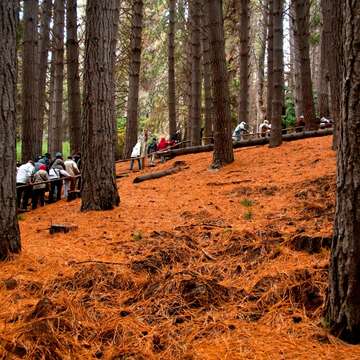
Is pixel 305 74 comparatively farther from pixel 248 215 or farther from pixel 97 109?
pixel 248 215

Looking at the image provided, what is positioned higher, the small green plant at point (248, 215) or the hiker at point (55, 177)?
the hiker at point (55, 177)

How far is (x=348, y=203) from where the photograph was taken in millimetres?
2893

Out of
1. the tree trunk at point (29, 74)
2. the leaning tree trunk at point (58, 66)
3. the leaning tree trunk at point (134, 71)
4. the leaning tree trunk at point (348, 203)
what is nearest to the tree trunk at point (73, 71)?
the tree trunk at point (29, 74)

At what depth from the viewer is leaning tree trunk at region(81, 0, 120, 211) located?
7.89 m

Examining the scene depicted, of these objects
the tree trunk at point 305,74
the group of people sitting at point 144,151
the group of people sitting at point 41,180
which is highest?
the tree trunk at point 305,74

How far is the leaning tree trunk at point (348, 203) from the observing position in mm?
2797

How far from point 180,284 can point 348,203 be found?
5.43 ft

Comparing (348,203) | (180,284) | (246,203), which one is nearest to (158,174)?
(246,203)

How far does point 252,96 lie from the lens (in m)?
33.3

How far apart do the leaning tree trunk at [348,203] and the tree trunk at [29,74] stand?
11281 mm

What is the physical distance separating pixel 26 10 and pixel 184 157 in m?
6.57

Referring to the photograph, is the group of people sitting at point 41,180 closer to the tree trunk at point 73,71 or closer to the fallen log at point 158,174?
the fallen log at point 158,174

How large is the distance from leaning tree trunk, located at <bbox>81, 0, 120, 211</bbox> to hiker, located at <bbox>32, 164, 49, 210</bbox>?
3082 millimetres

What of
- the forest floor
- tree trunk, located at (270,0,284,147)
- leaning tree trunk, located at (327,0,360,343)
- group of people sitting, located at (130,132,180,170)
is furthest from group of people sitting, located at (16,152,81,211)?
leaning tree trunk, located at (327,0,360,343)
